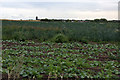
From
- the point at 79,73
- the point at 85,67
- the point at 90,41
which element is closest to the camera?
the point at 79,73

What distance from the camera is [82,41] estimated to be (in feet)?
31.6

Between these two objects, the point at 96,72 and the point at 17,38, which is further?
the point at 17,38

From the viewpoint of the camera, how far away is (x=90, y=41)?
1017cm

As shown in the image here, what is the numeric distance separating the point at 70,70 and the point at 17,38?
18.3 feet

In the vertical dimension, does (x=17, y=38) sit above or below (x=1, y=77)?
above

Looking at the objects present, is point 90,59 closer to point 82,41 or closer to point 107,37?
point 82,41

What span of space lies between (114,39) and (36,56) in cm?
600

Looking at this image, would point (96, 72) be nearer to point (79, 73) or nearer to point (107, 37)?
point (79, 73)

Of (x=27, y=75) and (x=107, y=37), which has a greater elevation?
(x=107, y=37)

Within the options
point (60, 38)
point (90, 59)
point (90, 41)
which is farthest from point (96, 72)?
point (90, 41)

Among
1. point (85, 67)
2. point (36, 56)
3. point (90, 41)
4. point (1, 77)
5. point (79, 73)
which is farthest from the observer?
point (90, 41)

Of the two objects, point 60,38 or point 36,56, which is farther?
point 60,38

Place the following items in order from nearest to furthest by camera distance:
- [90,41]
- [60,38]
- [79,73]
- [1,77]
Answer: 1. [1,77]
2. [79,73]
3. [60,38]
4. [90,41]

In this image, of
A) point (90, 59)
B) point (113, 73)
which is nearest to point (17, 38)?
point (90, 59)
